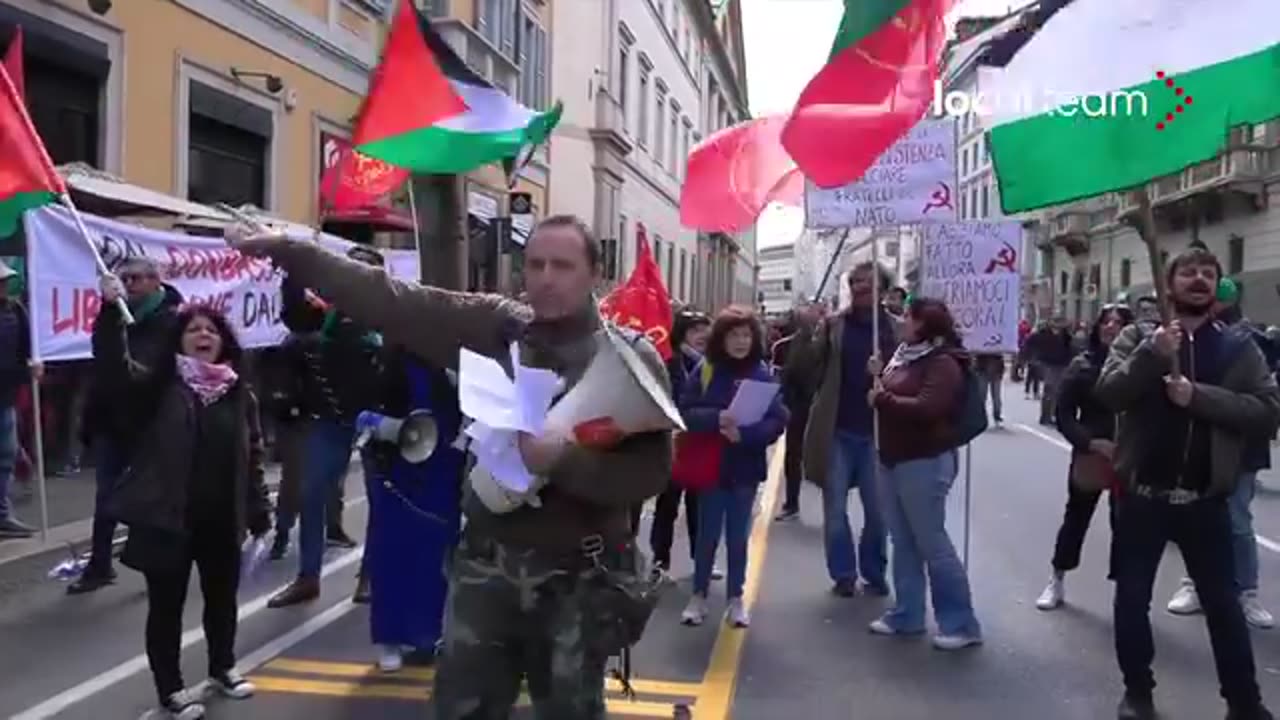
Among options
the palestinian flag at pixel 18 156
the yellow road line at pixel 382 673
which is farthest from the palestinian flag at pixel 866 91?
the palestinian flag at pixel 18 156

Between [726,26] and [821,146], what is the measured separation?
6630 cm

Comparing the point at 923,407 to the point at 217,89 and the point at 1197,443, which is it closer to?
the point at 1197,443

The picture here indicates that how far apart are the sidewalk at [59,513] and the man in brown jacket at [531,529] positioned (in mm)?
5784

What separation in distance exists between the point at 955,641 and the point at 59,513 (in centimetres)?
662

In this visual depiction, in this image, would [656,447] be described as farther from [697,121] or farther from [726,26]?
[726,26]

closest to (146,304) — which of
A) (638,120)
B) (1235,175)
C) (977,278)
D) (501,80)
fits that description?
(977,278)

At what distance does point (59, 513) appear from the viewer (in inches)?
375

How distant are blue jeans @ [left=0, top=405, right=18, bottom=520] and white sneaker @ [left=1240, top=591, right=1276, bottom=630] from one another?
301 inches

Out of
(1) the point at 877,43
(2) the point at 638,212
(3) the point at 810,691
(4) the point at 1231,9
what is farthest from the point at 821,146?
(2) the point at 638,212

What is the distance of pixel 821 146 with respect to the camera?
20.6ft

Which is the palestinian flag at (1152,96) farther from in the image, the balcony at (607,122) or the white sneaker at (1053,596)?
the balcony at (607,122)

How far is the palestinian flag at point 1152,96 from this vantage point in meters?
4.75

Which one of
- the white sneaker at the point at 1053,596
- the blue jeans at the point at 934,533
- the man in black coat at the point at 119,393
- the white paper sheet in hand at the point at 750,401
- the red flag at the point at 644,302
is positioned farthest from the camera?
the red flag at the point at 644,302

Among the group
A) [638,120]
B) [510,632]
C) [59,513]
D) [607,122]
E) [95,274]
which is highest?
[638,120]
